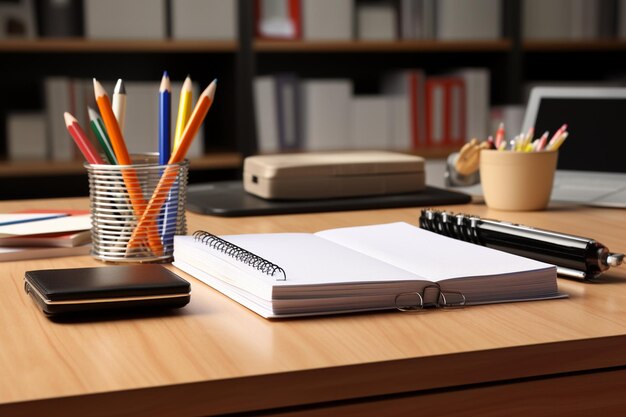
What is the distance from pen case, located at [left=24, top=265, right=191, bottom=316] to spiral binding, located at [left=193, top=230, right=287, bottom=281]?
0.06m

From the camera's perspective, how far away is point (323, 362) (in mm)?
628

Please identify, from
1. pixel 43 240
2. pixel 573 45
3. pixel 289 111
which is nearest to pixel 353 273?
pixel 43 240

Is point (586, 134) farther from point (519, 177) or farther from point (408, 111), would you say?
point (408, 111)

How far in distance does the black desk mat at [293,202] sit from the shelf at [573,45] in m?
1.96

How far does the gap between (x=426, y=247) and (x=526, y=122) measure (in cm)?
70

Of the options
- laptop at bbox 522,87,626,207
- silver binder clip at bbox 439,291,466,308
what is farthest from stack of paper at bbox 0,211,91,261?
laptop at bbox 522,87,626,207

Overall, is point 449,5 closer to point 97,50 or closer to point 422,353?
point 97,50

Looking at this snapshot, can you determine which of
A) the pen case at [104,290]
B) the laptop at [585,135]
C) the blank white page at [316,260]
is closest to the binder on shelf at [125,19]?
the laptop at [585,135]

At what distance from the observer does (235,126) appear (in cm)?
303

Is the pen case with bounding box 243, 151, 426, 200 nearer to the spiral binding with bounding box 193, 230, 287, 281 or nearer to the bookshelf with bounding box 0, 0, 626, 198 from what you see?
the spiral binding with bounding box 193, 230, 287, 281

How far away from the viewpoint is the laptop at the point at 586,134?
1.47 meters

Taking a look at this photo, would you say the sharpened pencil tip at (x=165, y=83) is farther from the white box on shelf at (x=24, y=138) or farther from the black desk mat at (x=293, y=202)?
the white box on shelf at (x=24, y=138)

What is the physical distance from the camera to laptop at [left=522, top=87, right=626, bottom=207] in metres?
1.47

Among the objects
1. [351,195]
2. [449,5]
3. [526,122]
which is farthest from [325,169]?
[449,5]
